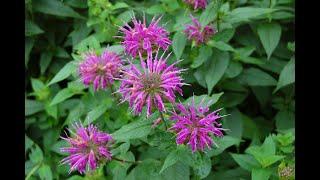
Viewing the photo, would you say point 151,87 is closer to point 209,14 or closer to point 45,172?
point 209,14

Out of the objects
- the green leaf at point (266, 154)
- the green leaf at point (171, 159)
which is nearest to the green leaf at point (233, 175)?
the green leaf at point (266, 154)

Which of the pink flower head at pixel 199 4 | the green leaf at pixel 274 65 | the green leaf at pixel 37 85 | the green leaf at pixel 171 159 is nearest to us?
the green leaf at pixel 171 159

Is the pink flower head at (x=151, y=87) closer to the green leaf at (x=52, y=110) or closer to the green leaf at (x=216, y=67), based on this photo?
the green leaf at (x=216, y=67)

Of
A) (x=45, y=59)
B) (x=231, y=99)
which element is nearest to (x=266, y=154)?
(x=231, y=99)
